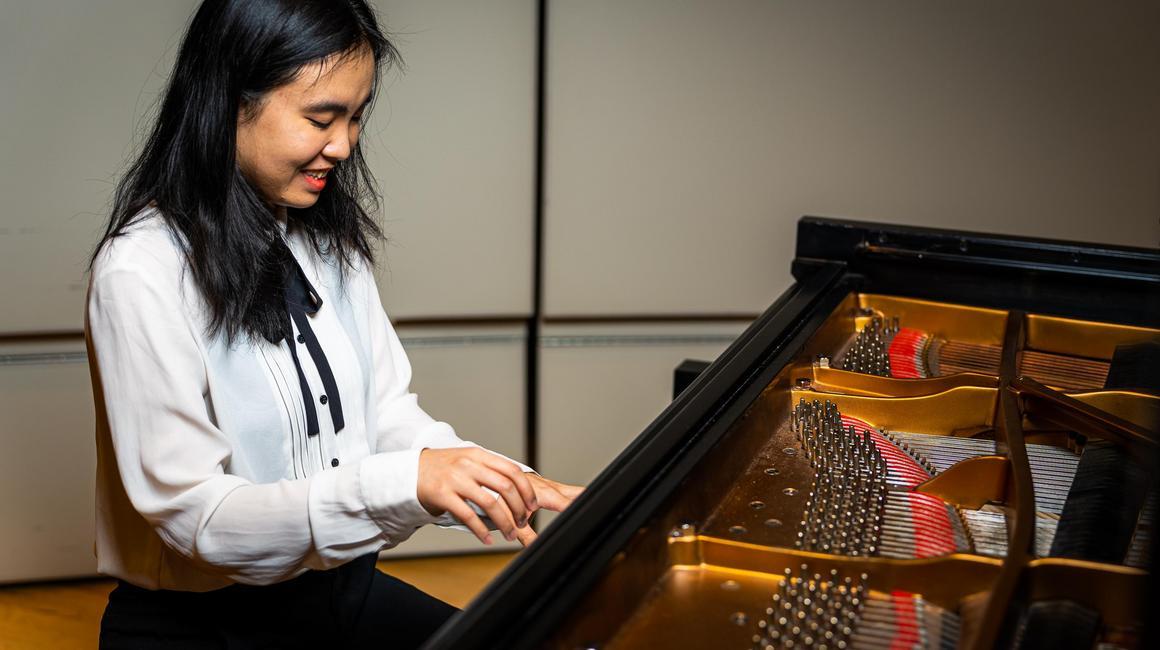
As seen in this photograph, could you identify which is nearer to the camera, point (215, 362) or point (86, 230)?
point (215, 362)

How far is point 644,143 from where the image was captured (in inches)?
113

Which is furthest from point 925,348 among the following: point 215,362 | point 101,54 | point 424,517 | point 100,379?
point 101,54

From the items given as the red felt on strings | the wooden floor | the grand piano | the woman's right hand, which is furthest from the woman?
the wooden floor

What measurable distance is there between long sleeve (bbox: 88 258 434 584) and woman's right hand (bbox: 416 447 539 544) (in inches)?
1.4

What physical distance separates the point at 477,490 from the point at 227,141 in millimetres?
523

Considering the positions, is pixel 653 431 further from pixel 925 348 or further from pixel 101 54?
pixel 101 54

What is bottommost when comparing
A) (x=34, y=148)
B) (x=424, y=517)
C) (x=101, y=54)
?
(x=424, y=517)

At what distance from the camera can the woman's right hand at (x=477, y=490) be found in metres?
1.25

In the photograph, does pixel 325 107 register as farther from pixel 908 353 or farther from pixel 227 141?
pixel 908 353

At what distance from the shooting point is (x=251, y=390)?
141 centimetres

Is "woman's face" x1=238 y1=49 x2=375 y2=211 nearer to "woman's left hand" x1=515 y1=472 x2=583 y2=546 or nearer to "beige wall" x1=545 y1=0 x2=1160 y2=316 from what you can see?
"woman's left hand" x1=515 y1=472 x2=583 y2=546

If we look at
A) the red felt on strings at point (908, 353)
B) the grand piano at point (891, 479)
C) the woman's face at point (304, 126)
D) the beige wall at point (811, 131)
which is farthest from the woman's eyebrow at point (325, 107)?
the beige wall at point (811, 131)

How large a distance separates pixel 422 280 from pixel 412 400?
121cm

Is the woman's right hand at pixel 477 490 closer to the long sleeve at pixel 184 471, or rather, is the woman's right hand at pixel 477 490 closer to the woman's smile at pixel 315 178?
the long sleeve at pixel 184 471
